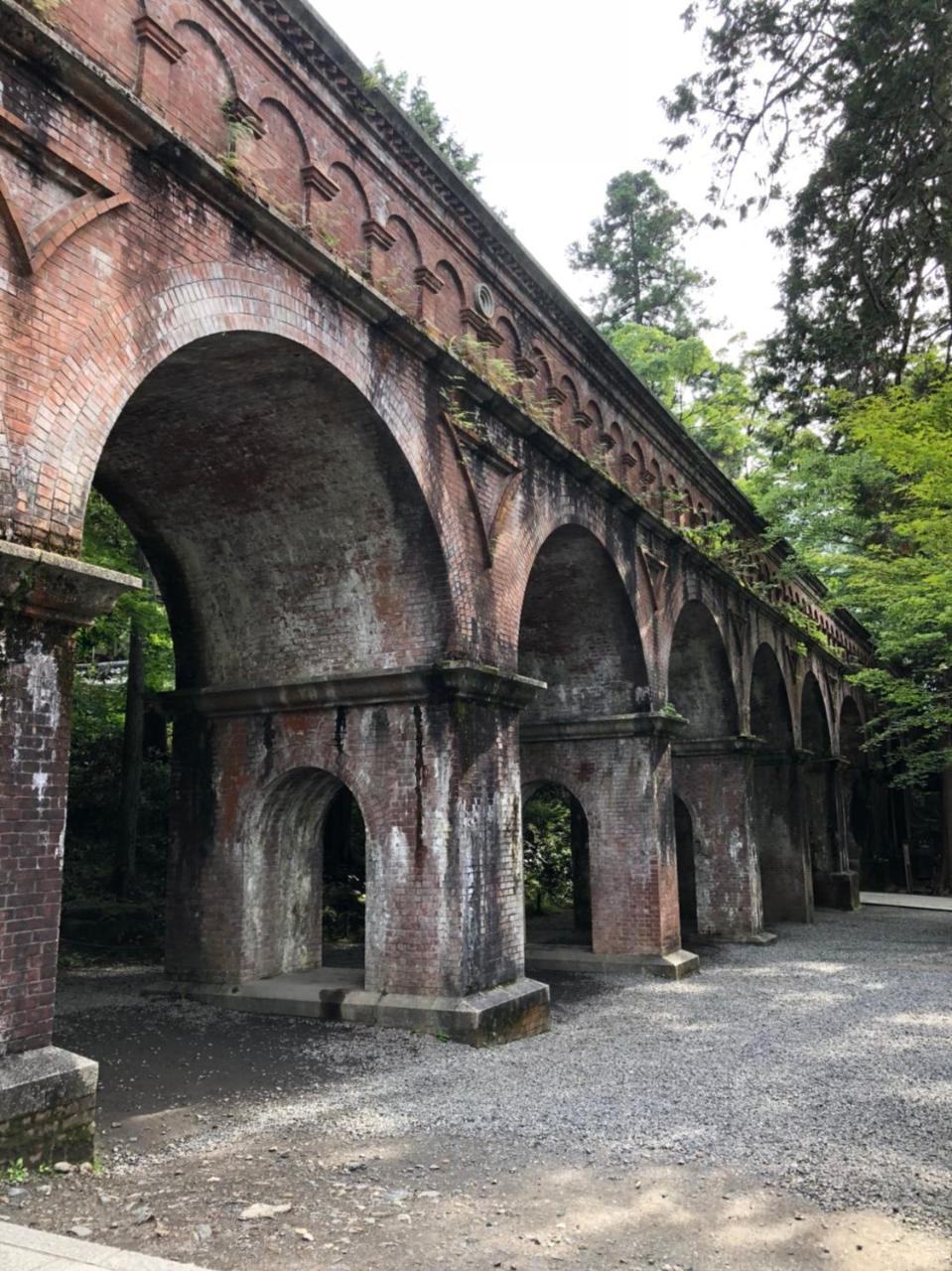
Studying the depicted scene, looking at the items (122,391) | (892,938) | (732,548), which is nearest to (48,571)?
(122,391)

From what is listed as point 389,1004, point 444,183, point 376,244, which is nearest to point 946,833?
point 389,1004

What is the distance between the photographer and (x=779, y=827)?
20.1m

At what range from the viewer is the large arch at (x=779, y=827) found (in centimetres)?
1995

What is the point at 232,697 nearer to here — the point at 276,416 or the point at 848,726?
the point at 276,416

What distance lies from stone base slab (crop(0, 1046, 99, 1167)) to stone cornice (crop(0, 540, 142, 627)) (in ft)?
6.86

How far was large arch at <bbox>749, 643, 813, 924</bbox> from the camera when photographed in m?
20.0

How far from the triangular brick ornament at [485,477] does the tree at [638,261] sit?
68.6 feet

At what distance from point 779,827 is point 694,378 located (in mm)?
12150

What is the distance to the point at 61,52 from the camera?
543 centimetres

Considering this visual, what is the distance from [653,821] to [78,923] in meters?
8.02

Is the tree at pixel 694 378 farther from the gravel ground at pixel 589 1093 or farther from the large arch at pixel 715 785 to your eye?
the gravel ground at pixel 589 1093

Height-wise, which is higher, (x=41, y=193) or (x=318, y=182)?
(x=318, y=182)

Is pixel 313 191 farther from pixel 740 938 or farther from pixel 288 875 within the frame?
pixel 740 938

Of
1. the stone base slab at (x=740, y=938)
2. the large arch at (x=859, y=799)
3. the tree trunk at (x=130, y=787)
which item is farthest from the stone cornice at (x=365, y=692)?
the large arch at (x=859, y=799)
